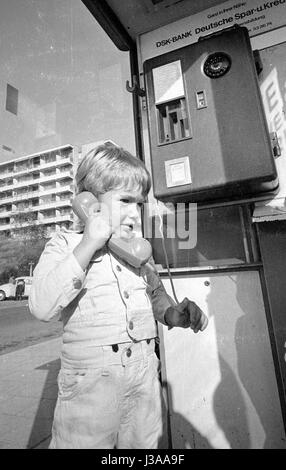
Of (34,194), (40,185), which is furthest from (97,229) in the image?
(40,185)

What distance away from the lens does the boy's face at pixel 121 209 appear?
933mm

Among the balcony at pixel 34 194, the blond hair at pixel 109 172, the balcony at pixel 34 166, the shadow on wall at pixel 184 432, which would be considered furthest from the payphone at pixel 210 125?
the balcony at pixel 34 166

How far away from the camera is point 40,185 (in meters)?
44.1

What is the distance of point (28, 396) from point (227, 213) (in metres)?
2.70

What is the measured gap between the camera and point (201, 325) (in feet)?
3.16

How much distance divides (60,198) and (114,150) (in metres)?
44.5

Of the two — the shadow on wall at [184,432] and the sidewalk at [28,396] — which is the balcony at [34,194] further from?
the shadow on wall at [184,432]

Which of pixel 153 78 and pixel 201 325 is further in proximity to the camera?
pixel 153 78

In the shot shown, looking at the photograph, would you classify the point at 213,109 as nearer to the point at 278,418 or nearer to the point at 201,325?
the point at 201,325

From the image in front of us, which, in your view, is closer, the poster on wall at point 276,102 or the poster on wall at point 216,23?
the poster on wall at point 276,102

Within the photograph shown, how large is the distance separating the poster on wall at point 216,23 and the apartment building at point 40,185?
40.5m
